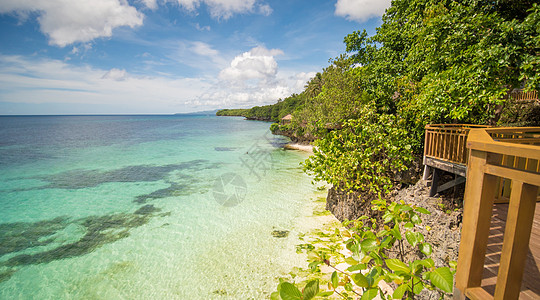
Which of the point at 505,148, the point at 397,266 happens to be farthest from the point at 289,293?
the point at 505,148

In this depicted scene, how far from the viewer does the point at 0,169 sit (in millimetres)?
20812

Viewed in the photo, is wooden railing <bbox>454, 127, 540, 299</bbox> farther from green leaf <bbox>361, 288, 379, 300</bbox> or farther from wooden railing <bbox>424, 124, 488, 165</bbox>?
wooden railing <bbox>424, 124, 488, 165</bbox>

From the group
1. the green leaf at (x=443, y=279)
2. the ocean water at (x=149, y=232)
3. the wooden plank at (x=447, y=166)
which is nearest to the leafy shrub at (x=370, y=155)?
the wooden plank at (x=447, y=166)

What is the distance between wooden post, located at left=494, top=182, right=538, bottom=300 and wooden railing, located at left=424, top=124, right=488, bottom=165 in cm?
423

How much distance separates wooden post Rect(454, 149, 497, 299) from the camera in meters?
1.81

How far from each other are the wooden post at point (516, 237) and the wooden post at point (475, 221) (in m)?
0.18

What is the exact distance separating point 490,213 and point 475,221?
0.55ft

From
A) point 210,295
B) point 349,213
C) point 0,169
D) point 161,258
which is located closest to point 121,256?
point 161,258

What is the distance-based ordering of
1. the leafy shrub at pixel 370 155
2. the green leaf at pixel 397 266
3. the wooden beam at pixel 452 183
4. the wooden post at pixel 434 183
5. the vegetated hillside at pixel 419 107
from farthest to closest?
the leafy shrub at pixel 370 155 → the wooden post at pixel 434 183 → the wooden beam at pixel 452 183 → the vegetated hillside at pixel 419 107 → the green leaf at pixel 397 266

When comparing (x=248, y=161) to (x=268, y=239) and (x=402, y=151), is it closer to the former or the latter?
(x=268, y=239)

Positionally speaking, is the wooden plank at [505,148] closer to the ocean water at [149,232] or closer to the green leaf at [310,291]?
the green leaf at [310,291]

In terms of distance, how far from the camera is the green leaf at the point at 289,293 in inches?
61.4

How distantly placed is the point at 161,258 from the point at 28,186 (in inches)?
621

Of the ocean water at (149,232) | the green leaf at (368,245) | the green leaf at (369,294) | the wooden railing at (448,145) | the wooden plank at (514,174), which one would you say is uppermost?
the wooden plank at (514,174)
